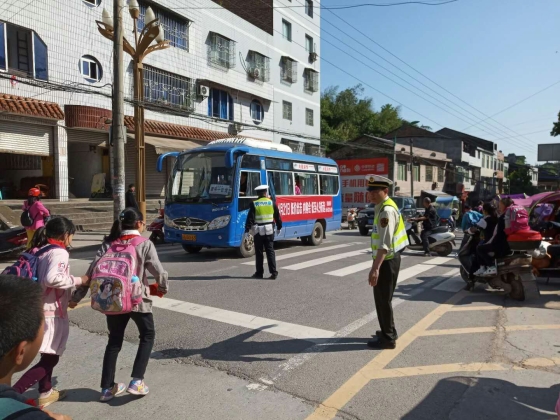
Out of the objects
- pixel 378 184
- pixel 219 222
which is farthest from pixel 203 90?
pixel 378 184

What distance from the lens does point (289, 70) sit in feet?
110

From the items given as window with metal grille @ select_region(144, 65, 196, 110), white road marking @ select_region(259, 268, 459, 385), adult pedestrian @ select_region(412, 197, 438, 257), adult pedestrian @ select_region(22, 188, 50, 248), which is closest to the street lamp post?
adult pedestrian @ select_region(22, 188, 50, 248)

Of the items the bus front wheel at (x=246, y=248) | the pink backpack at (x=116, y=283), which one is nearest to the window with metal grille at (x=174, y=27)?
the bus front wheel at (x=246, y=248)

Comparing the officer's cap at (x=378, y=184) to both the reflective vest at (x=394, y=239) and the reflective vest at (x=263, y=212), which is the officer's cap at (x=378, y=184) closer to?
the reflective vest at (x=394, y=239)

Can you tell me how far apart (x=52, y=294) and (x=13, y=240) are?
823 centimetres

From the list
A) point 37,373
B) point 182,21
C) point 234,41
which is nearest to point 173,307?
point 37,373

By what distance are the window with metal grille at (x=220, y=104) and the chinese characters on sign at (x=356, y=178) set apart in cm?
955

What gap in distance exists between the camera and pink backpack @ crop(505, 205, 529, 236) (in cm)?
692

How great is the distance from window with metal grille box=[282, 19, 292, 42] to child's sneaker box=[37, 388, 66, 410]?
32.9 m

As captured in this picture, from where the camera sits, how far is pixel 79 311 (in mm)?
6176

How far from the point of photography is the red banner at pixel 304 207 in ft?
41.1

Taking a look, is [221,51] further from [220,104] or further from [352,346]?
Result: [352,346]

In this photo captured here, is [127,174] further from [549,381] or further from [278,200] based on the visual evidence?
[549,381]

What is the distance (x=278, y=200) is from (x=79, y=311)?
6.90 metres
